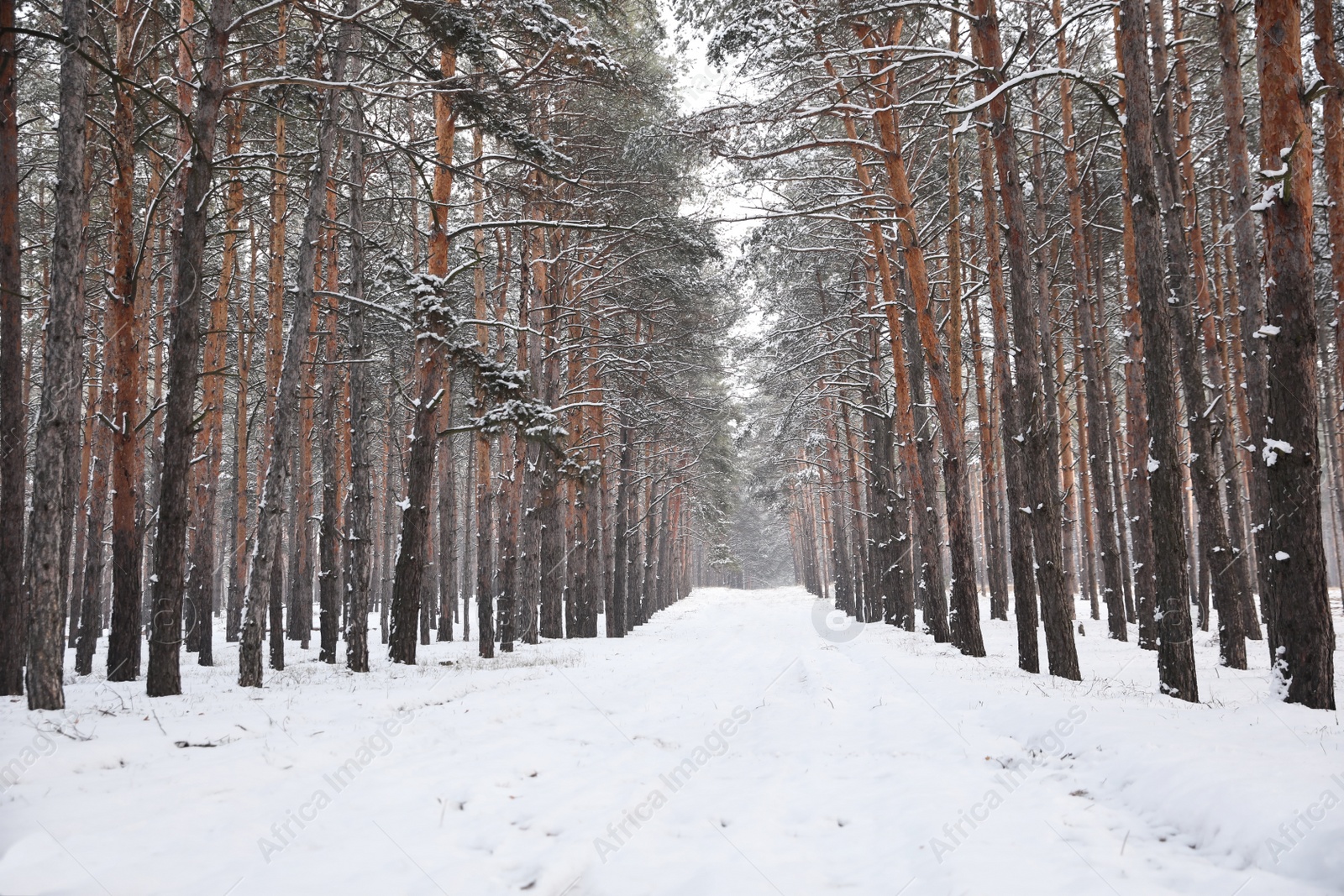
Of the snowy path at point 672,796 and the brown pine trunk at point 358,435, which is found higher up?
the brown pine trunk at point 358,435

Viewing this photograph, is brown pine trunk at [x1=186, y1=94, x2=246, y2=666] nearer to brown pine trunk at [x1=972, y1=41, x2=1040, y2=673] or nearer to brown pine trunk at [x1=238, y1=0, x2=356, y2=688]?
brown pine trunk at [x1=238, y1=0, x2=356, y2=688]

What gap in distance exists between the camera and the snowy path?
3.45m

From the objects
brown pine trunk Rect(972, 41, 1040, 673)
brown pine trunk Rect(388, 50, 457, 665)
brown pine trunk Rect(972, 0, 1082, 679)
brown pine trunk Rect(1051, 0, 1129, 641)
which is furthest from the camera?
brown pine trunk Rect(1051, 0, 1129, 641)

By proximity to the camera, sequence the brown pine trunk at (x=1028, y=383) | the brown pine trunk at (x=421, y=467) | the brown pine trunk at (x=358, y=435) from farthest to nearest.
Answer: the brown pine trunk at (x=421, y=467) < the brown pine trunk at (x=358, y=435) < the brown pine trunk at (x=1028, y=383)

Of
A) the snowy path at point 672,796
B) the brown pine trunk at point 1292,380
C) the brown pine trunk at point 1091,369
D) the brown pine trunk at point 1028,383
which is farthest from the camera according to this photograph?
the brown pine trunk at point 1091,369

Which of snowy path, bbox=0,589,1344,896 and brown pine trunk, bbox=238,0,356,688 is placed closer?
snowy path, bbox=0,589,1344,896

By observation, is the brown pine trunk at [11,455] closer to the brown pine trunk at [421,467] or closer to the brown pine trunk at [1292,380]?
the brown pine trunk at [421,467]

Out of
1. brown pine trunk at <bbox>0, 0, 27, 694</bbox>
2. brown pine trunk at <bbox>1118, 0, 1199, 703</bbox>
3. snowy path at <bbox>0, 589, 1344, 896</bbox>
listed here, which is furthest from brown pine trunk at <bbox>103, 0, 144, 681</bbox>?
brown pine trunk at <bbox>1118, 0, 1199, 703</bbox>

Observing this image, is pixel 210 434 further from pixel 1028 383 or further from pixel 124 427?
pixel 1028 383

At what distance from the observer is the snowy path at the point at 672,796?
11.3ft

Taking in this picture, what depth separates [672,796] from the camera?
4844 mm

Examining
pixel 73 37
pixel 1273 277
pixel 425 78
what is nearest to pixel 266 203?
pixel 425 78

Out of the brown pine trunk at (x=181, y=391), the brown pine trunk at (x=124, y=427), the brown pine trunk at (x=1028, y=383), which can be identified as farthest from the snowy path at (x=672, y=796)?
the brown pine trunk at (x=124, y=427)

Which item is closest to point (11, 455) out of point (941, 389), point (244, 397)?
point (244, 397)
